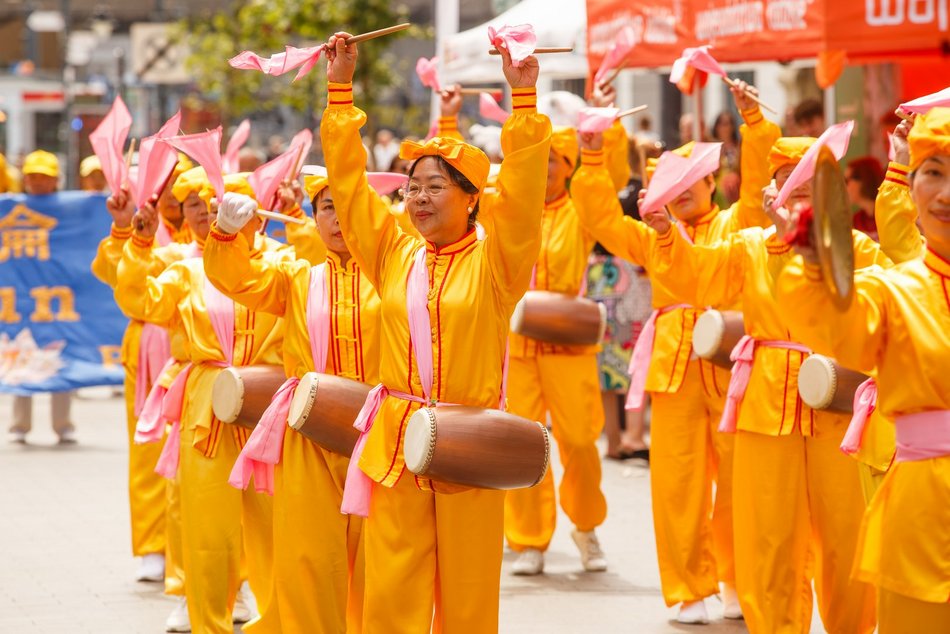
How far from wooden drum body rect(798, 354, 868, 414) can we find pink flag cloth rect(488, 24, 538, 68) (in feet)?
5.46

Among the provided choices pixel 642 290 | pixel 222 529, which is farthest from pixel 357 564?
pixel 642 290

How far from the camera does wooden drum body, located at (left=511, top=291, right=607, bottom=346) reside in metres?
7.86

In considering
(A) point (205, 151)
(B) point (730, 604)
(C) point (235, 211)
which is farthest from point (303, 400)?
(B) point (730, 604)

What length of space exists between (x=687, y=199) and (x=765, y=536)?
5.60ft

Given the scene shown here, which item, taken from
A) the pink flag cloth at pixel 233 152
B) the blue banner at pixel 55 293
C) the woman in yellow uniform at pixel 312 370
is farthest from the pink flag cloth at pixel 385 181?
the blue banner at pixel 55 293

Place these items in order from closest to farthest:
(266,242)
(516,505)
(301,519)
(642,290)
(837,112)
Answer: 1. (301,519)
2. (266,242)
3. (516,505)
4. (642,290)
5. (837,112)

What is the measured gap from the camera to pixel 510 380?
809 cm

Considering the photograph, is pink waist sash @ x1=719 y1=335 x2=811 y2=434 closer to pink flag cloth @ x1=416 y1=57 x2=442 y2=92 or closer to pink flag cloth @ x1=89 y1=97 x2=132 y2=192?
pink flag cloth @ x1=89 y1=97 x2=132 y2=192

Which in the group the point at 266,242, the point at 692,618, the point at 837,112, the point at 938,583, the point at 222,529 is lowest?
the point at 692,618

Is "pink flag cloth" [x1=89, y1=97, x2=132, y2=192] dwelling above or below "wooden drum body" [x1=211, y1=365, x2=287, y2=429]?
above

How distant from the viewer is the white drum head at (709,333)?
6625mm

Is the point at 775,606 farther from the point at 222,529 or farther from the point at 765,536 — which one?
the point at 222,529

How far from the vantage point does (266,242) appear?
644cm

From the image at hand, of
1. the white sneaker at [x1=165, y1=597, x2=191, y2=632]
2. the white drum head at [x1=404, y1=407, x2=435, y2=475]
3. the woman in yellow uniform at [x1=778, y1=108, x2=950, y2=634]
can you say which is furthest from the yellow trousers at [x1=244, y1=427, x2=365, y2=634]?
the woman in yellow uniform at [x1=778, y1=108, x2=950, y2=634]
